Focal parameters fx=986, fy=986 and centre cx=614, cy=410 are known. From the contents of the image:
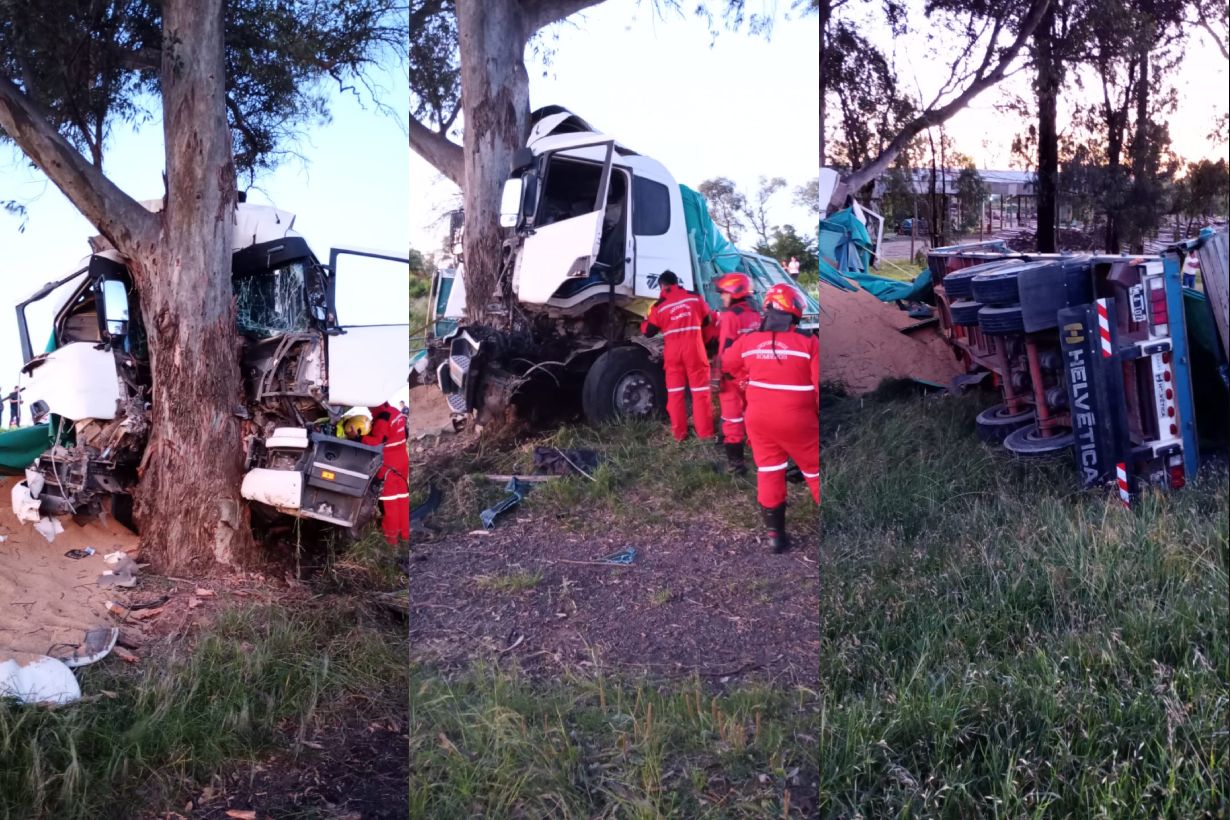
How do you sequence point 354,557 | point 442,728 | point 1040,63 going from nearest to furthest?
point 442,728 → point 1040,63 → point 354,557

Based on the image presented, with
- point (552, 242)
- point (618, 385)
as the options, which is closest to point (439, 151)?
point (552, 242)

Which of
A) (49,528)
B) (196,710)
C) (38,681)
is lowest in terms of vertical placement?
(196,710)

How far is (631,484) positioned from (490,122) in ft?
3.78

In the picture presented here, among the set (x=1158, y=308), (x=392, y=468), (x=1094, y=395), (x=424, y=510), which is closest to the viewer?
(x=424, y=510)

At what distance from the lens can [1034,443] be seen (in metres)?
3.69

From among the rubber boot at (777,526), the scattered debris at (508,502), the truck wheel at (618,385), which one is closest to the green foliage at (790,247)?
the truck wheel at (618,385)

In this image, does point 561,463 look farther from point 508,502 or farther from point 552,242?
point 552,242

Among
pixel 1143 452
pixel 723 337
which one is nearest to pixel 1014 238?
pixel 1143 452

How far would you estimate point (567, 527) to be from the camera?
2.95 metres

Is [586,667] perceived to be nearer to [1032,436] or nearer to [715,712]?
[715,712]

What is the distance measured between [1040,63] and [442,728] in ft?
10.2

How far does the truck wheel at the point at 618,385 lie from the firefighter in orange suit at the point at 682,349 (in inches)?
2.4

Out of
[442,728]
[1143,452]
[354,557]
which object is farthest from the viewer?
[354,557]

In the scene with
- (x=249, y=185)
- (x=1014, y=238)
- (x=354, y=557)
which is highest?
(x=249, y=185)
